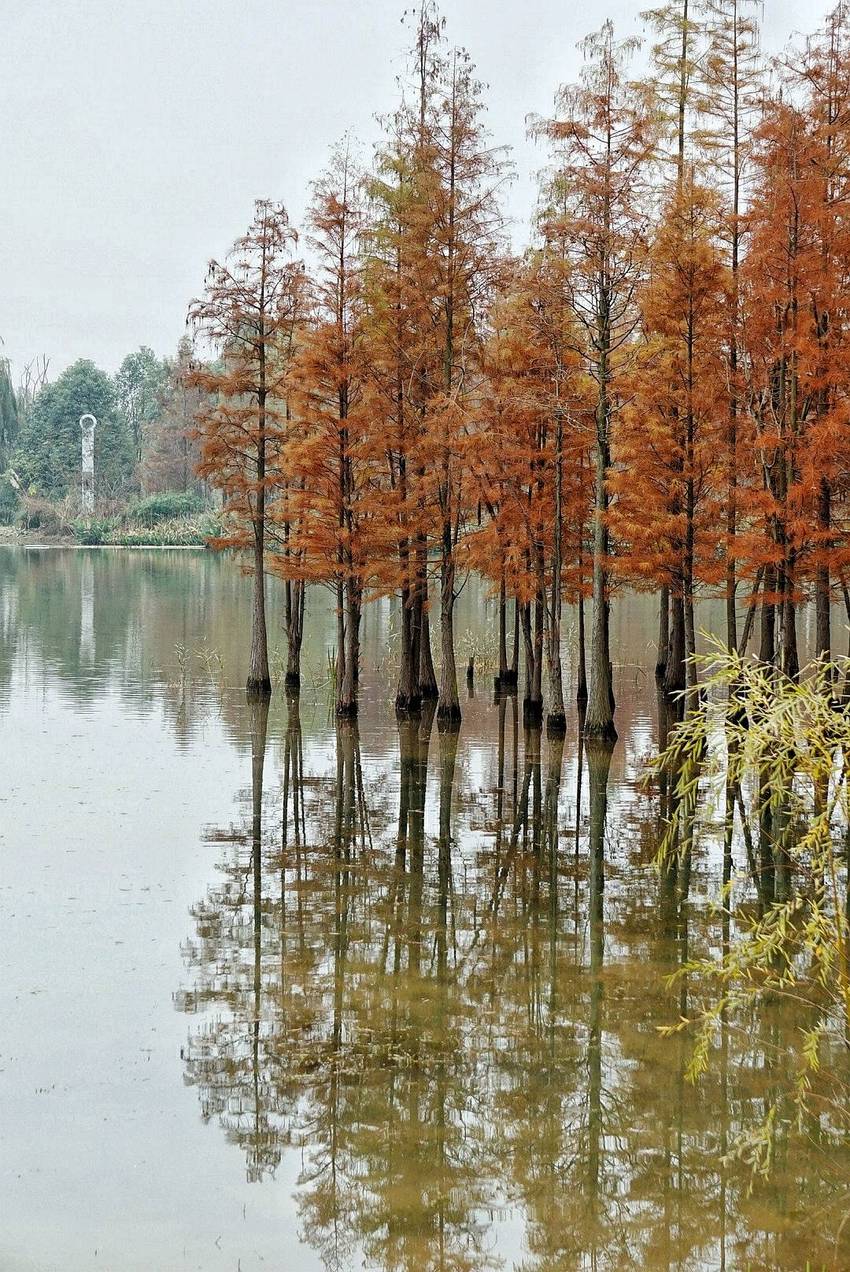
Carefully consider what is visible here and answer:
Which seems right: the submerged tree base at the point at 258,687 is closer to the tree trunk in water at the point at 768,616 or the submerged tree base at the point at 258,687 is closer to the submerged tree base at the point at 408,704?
the submerged tree base at the point at 408,704

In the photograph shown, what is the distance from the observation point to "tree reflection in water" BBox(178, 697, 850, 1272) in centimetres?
646

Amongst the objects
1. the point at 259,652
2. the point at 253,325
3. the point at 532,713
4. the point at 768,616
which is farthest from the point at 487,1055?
the point at 253,325

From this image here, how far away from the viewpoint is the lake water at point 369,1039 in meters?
6.43

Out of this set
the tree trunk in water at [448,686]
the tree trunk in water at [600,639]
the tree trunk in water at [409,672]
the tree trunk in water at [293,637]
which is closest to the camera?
the tree trunk in water at [600,639]

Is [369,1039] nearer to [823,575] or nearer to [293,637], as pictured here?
[823,575]

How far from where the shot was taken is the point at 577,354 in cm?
2530

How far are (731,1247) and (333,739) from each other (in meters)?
16.6

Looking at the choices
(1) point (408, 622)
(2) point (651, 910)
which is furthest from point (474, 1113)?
(1) point (408, 622)

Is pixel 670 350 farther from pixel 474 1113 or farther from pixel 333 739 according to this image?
pixel 474 1113

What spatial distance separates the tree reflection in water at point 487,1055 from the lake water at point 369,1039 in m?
0.03

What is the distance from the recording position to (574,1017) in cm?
914

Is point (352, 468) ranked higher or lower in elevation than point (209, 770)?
higher

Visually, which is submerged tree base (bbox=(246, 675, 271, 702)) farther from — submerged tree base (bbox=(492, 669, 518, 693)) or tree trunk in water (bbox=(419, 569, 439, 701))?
submerged tree base (bbox=(492, 669, 518, 693))

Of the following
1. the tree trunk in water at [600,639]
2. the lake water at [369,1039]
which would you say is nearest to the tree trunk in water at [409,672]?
the tree trunk in water at [600,639]
